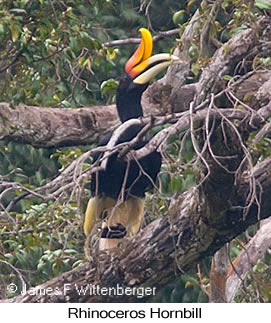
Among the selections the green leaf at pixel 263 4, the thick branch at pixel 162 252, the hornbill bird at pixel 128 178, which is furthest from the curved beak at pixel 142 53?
the green leaf at pixel 263 4

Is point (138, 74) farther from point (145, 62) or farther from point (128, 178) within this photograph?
point (128, 178)

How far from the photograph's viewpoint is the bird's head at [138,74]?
4293mm

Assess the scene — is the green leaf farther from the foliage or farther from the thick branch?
the thick branch

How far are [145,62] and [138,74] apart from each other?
9 centimetres

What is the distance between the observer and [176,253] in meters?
3.80

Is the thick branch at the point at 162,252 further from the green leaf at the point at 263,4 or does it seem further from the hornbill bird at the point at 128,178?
the green leaf at the point at 263,4

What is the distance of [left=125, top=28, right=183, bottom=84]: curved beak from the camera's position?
4258mm

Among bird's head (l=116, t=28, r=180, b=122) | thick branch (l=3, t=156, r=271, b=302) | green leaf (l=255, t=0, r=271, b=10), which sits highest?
green leaf (l=255, t=0, r=271, b=10)

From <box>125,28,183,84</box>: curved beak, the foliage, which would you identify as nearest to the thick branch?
the foliage

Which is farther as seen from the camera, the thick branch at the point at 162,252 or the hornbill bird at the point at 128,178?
the hornbill bird at the point at 128,178

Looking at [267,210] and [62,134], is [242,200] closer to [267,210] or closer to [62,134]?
[267,210]

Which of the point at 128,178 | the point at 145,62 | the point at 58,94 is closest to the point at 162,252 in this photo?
the point at 128,178

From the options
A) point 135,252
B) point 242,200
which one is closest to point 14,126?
point 135,252

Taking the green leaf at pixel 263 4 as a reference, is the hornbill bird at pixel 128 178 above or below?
below
